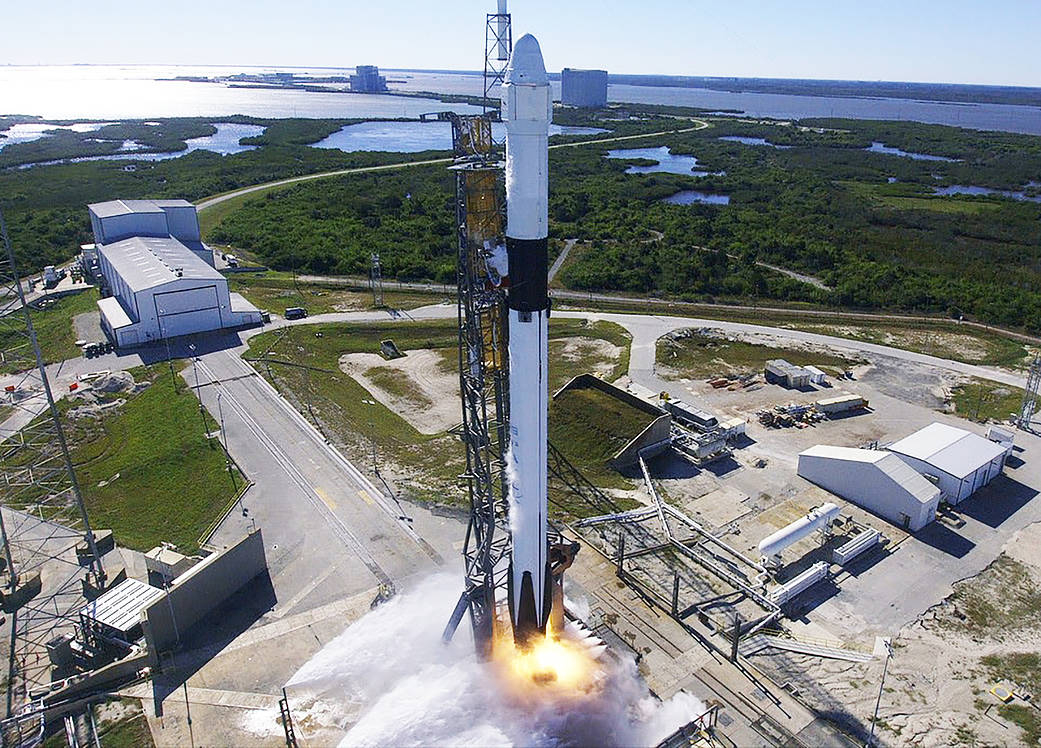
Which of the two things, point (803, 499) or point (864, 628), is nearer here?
point (864, 628)

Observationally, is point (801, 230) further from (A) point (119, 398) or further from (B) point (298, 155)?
(B) point (298, 155)

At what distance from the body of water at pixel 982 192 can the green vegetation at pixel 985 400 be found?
103368 mm

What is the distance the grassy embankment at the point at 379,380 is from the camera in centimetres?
4331

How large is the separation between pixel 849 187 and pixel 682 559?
134 metres

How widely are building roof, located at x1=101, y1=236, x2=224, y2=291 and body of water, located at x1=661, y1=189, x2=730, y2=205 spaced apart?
295 ft

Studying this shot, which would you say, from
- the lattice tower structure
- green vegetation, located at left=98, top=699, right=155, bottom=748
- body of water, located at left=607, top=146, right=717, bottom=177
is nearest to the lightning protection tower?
the lattice tower structure

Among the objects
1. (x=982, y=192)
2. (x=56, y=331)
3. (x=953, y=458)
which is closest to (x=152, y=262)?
(x=56, y=331)

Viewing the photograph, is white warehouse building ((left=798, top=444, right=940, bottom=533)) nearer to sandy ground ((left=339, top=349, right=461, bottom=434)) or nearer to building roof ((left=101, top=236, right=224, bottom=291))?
sandy ground ((left=339, top=349, right=461, bottom=434))

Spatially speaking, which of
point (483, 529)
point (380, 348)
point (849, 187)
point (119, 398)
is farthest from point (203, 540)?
point (849, 187)

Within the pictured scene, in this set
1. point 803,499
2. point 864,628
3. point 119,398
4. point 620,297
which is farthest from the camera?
point 620,297

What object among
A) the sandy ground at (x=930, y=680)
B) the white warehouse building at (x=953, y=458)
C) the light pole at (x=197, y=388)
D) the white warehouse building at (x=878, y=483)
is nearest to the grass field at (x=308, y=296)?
the light pole at (x=197, y=388)

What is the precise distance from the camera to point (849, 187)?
14462cm

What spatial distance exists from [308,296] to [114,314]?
19.1m

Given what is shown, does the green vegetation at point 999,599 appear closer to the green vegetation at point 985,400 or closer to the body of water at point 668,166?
the green vegetation at point 985,400
